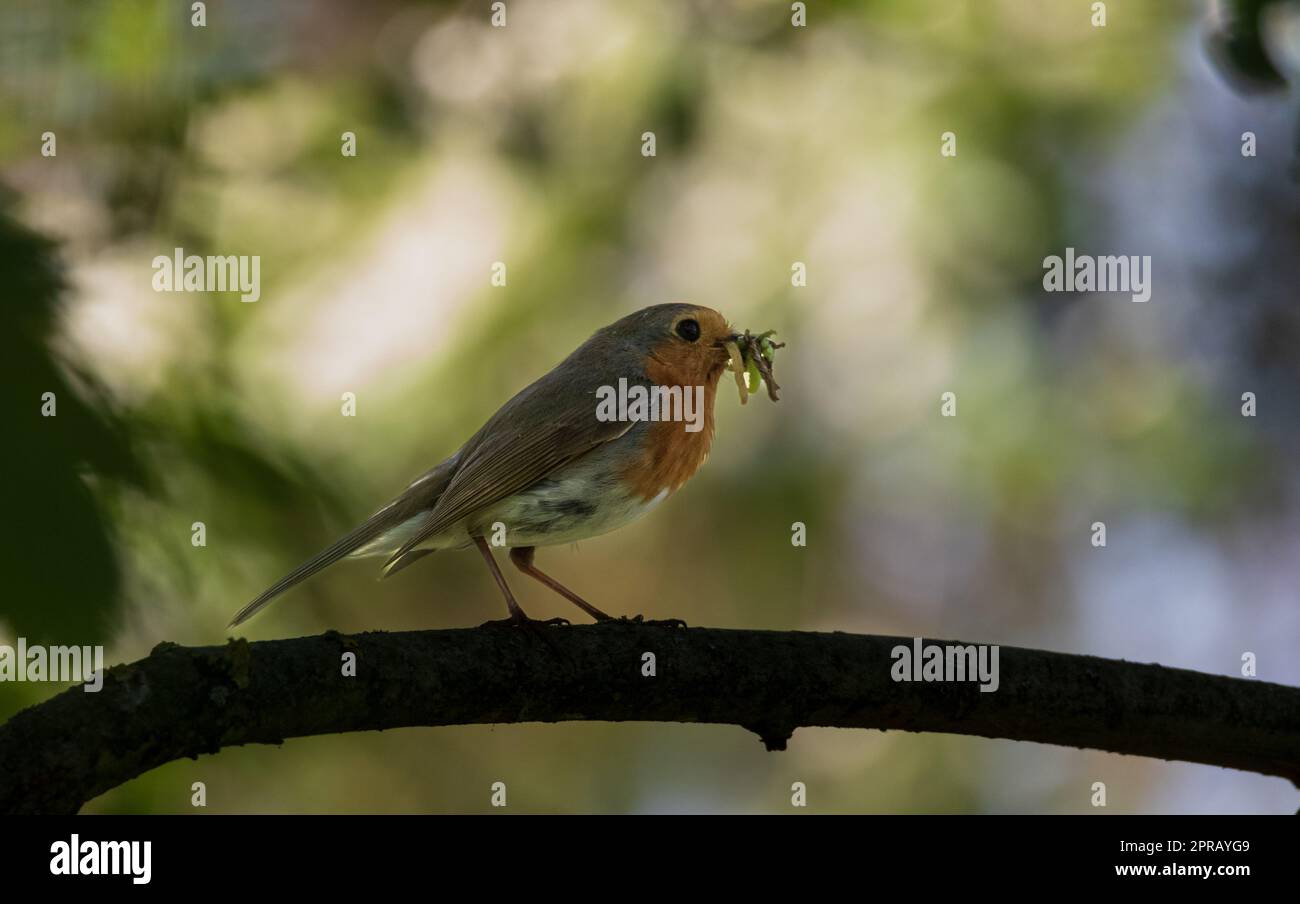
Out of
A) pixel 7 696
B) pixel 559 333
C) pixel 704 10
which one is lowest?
pixel 7 696

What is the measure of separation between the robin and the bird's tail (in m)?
0.02

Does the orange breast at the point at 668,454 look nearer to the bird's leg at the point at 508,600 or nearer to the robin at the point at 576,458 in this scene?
the robin at the point at 576,458

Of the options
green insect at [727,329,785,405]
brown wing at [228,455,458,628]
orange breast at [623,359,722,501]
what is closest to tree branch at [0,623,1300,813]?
orange breast at [623,359,722,501]

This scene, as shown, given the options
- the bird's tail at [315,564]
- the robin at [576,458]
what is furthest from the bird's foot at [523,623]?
the robin at [576,458]

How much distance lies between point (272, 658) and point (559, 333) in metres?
2.92

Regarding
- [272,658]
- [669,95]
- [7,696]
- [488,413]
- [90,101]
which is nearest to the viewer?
[7,696]

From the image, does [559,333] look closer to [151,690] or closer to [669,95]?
[669,95]

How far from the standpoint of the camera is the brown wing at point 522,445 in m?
4.36

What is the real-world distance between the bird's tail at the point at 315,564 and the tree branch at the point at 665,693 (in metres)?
0.17

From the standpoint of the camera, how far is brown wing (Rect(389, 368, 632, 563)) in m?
4.36

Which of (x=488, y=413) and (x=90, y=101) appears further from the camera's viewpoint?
(x=488, y=413)

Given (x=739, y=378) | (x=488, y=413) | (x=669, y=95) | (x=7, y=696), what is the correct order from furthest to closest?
(x=669, y=95)
(x=488, y=413)
(x=739, y=378)
(x=7, y=696)

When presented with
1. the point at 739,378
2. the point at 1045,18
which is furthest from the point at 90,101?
the point at 1045,18

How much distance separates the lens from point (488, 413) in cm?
532
